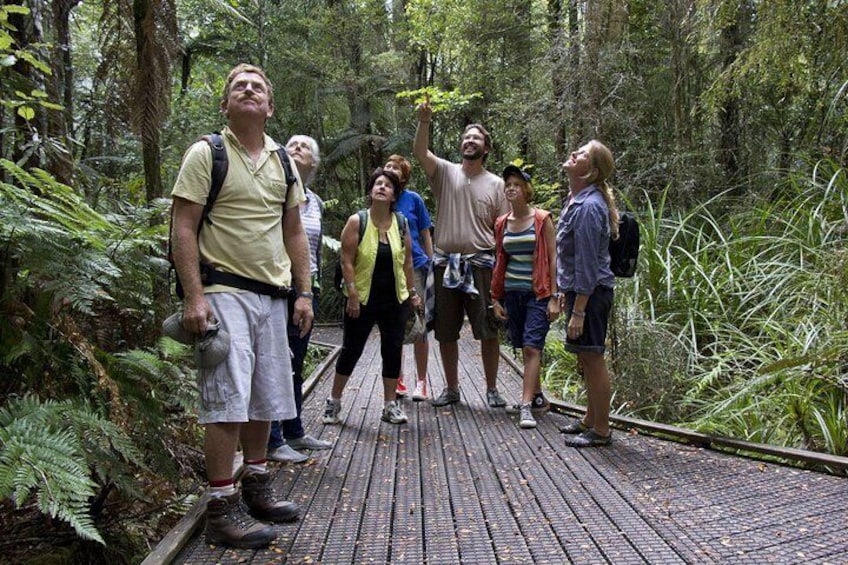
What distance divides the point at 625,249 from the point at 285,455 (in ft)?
7.33

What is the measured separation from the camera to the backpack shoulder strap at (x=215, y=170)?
241 centimetres

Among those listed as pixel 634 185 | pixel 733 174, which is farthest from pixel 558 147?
pixel 733 174

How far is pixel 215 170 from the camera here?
94.8 inches

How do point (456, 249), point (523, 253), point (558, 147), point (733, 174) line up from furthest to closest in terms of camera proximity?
1. point (558, 147)
2. point (733, 174)
3. point (456, 249)
4. point (523, 253)

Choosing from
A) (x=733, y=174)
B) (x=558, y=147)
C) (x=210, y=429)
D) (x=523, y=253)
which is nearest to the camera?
(x=210, y=429)

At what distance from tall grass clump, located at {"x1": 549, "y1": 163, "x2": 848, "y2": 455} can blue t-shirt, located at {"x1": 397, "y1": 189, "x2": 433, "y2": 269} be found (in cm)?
162

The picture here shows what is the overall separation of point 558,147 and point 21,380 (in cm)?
787

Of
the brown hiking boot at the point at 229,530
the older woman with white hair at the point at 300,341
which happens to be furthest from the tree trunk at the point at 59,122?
the brown hiking boot at the point at 229,530

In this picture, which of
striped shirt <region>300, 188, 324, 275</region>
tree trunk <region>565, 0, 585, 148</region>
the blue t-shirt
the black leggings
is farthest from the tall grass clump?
striped shirt <region>300, 188, 324, 275</region>

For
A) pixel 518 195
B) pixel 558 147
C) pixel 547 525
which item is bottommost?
pixel 547 525

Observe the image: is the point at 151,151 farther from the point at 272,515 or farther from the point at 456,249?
the point at 272,515

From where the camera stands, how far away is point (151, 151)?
163 inches

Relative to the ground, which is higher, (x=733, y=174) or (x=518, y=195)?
(x=733, y=174)

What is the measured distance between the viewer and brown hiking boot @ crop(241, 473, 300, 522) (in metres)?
2.59
